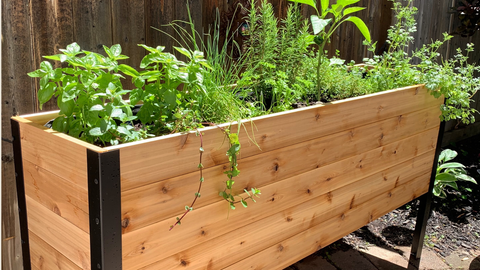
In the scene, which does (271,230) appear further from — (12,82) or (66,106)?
(12,82)

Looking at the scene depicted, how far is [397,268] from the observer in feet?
8.73

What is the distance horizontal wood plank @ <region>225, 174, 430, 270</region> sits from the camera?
5.41 ft

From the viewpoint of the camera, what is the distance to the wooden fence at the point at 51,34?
184 cm

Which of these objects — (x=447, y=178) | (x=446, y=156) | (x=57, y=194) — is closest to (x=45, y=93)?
(x=57, y=194)

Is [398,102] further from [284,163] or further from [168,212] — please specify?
[168,212]

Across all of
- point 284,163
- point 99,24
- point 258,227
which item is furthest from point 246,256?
point 99,24

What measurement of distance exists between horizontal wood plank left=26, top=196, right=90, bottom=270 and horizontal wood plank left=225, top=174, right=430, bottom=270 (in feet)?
1.69

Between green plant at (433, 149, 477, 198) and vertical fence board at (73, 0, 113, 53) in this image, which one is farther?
green plant at (433, 149, 477, 198)

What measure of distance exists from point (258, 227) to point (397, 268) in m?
1.48

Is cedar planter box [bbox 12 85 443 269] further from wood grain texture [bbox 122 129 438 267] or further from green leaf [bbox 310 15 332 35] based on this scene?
green leaf [bbox 310 15 332 35]

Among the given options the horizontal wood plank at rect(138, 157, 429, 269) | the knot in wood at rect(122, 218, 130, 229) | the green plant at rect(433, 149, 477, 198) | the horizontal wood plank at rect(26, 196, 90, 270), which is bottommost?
the green plant at rect(433, 149, 477, 198)

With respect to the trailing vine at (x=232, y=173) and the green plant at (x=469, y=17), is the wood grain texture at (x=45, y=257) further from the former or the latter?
the green plant at (x=469, y=17)

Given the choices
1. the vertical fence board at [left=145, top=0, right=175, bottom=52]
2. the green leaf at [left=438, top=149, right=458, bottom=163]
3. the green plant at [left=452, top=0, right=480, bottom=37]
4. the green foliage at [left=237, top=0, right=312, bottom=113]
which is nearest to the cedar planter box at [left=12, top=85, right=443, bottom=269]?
the green foliage at [left=237, top=0, right=312, bottom=113]

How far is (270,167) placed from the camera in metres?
1.54
